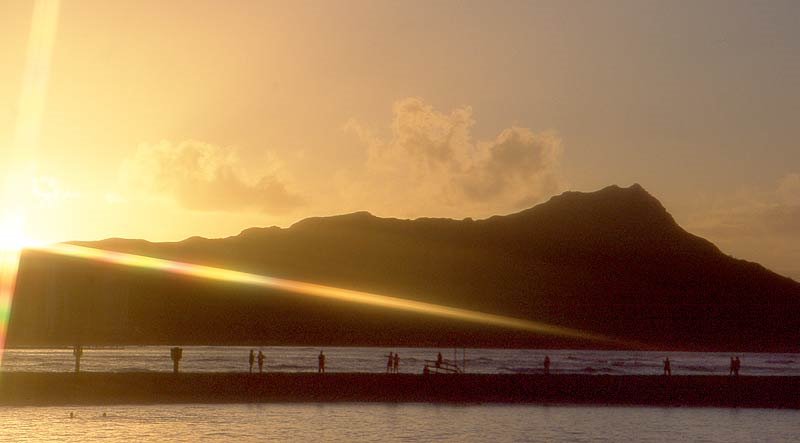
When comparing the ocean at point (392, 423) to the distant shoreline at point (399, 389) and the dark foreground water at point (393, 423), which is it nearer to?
the dark foreground water at point (393, 423)

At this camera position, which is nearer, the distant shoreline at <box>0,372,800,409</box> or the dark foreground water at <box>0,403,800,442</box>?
the dark foreground water at <box>0,403,800,442</box>

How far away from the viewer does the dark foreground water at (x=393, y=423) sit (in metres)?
36.8

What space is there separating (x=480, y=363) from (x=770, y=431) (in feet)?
211

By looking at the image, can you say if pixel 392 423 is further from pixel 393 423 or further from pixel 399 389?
pixel 399 389

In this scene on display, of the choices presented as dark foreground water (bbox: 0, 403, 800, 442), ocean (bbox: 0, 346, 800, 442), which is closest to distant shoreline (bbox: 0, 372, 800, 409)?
ocean (bbox: 0, 346, 800, 442)

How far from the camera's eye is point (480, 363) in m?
105

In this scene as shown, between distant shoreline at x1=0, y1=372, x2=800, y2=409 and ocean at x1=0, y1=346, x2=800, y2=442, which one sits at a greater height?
distant shoreline at x1=0, y1=372, x2=800, y2=409

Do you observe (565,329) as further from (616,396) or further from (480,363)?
(616,396)

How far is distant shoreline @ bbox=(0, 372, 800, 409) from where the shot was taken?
49594 millimetres

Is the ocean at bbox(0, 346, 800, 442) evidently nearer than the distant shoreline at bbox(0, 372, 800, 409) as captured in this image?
Yes

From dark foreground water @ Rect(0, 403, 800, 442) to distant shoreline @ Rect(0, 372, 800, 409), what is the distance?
248 cm

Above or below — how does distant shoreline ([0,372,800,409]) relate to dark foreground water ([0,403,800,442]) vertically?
above

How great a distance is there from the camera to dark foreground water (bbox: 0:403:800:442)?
121ft

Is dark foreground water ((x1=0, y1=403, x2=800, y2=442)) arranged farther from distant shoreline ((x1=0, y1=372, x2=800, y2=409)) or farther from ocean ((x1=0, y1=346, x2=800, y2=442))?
distant shoreline ((x1=0, y1=372, x2=800, y2=409))
